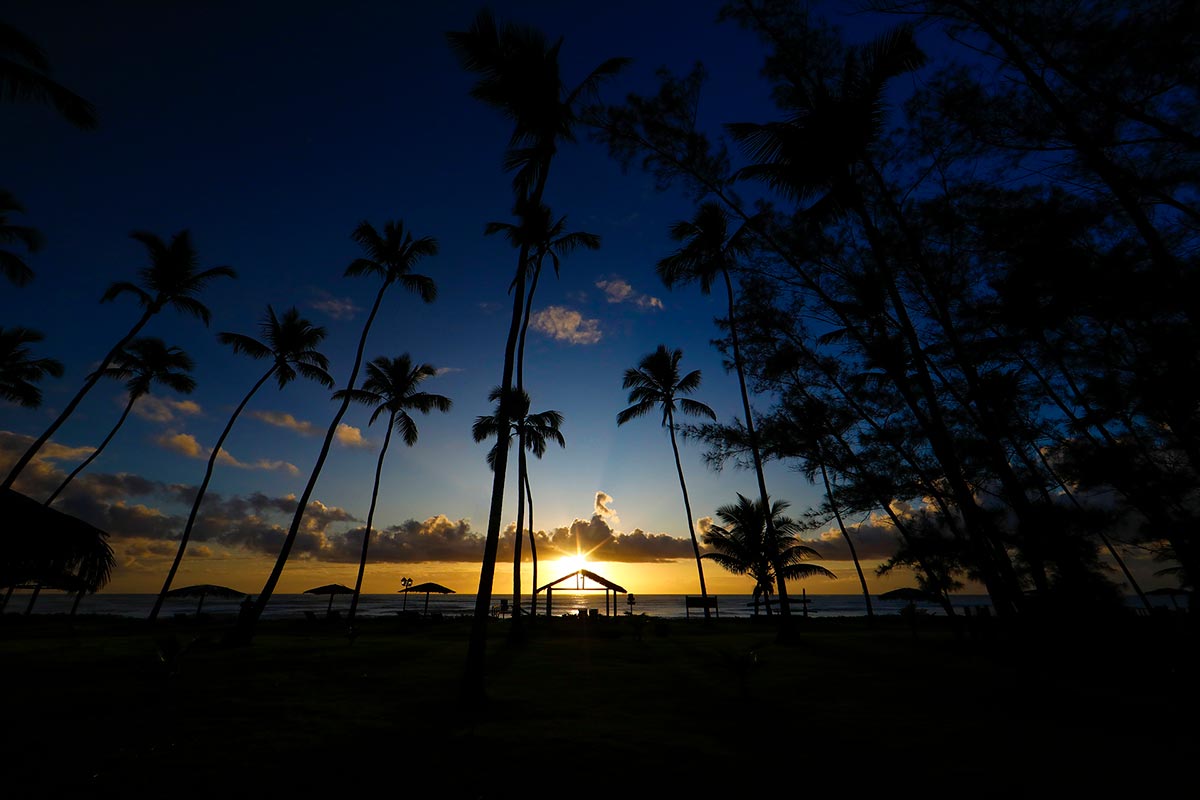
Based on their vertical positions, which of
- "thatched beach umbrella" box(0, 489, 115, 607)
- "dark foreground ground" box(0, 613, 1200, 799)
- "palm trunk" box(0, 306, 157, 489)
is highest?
"palm trunk" box(0, 306, 157, 489)

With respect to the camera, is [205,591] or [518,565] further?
[205,591]

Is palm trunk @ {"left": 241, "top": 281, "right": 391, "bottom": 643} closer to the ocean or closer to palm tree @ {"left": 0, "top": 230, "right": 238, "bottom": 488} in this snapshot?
palm tree @ {"left": 0, "top": 230, "right": 238, "bottom": 488}

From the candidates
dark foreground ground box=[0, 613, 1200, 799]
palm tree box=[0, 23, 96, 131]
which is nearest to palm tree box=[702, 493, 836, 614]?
dark foreground ground box=[0, 613, 1200, 799]

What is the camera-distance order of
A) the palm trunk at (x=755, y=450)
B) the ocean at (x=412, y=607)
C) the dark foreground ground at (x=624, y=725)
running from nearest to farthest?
the dark foreground ground at (x=624, y=725)
the palm trunk at (x=755, y=450)
the ocean at (x=412, y=607)

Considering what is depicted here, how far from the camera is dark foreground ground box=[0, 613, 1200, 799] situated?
482 cm

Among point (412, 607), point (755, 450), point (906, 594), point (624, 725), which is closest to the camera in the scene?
point (624, 725)

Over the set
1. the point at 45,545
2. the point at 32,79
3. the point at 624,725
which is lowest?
the point at 624,725

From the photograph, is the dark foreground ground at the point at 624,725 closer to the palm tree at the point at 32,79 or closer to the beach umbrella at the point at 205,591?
the palm tree at the point at 32,79

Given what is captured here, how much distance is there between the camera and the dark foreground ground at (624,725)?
190 inches

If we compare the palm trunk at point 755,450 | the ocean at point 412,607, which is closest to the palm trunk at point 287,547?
the palm trunk at point 755,450

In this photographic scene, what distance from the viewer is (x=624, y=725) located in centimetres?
699

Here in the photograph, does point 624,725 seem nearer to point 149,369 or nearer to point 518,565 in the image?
point 518,565

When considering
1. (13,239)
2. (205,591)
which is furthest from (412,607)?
(13,239)

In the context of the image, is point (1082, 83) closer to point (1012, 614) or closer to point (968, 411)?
point (968, 411)
